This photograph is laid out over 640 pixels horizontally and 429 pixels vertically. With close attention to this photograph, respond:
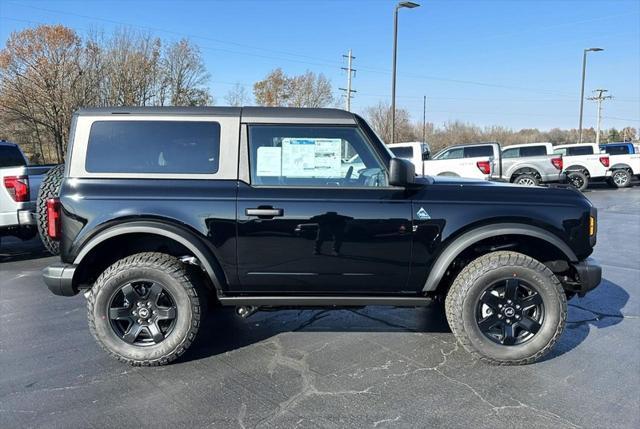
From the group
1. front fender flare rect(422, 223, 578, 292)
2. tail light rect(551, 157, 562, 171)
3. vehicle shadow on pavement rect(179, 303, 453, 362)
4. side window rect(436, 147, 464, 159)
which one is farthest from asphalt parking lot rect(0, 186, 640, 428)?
tail light rect(551, 157, 562, 171)

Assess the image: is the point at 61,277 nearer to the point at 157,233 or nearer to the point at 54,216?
the point at 54,216

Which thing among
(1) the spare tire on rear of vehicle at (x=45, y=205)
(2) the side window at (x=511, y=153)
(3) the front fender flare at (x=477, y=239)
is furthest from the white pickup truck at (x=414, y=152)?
(1) the spare tire on rear of vehicle at (x=45, y=205)

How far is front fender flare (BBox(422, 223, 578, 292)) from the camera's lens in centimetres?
339

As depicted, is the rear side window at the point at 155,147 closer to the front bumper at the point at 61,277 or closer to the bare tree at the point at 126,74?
the front bumper at the point at 61,277

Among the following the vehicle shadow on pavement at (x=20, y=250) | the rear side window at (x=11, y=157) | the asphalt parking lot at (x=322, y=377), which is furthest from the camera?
the rear side window at (x=11, y=157)

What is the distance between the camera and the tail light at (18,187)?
6.43 meters

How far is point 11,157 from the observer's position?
8.16 metres

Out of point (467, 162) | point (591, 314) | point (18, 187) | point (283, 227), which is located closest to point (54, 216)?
point (283, 227)

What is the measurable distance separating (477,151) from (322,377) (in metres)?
14.1

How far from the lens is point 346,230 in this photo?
132 inches

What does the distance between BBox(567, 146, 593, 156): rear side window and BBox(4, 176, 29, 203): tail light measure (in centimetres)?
2053

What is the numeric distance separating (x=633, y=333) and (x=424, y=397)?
92.9 inches

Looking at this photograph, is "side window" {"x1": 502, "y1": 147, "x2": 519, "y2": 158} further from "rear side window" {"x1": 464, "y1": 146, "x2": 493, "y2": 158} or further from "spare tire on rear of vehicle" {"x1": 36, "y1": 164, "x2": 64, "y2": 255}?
"spare tire on rear of vehicle" {"x1": 36, "y1": 164, "x2": 64, "y2": 255}

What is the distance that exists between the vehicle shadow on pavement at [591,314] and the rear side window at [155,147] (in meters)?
3.13
